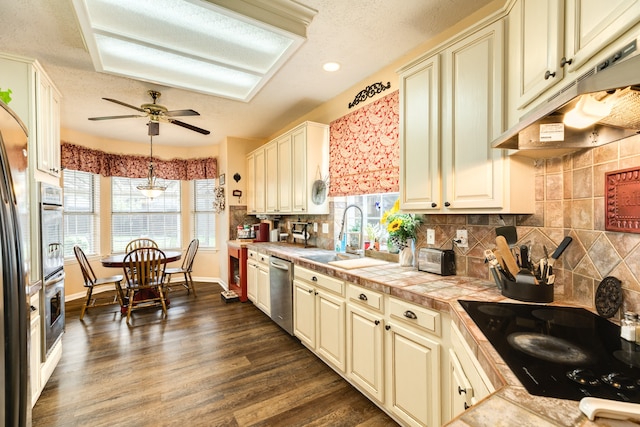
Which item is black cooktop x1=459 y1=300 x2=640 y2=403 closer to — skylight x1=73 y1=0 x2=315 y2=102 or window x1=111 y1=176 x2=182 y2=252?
skylight x1=73 y1=0 x2=315 y2=102

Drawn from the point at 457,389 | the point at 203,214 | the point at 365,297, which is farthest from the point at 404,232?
the point at 203,214

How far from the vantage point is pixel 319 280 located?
7.75 feet

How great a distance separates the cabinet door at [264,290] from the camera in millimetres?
3369

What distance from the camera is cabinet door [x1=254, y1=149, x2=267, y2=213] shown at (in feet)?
Result: 14.1

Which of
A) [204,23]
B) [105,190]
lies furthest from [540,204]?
[105,190]

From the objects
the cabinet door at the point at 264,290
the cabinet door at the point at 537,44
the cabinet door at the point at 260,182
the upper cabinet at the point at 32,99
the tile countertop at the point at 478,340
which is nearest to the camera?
the tile countertop at the point at 478,340

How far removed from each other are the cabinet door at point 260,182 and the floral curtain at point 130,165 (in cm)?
123

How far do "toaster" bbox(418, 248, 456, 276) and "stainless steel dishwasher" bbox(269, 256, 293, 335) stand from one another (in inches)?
52.5

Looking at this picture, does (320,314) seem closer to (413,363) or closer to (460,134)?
(413,363)

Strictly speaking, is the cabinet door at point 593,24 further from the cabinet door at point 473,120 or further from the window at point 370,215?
the window at point 370,215

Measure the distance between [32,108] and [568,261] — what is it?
139 inches

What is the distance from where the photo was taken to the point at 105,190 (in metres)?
4.86

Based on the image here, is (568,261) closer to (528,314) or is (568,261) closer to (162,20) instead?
(528,314)

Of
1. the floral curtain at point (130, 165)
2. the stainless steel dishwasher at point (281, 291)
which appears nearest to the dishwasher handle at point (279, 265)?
the stainless steel dishwasher at point (281, 291)
